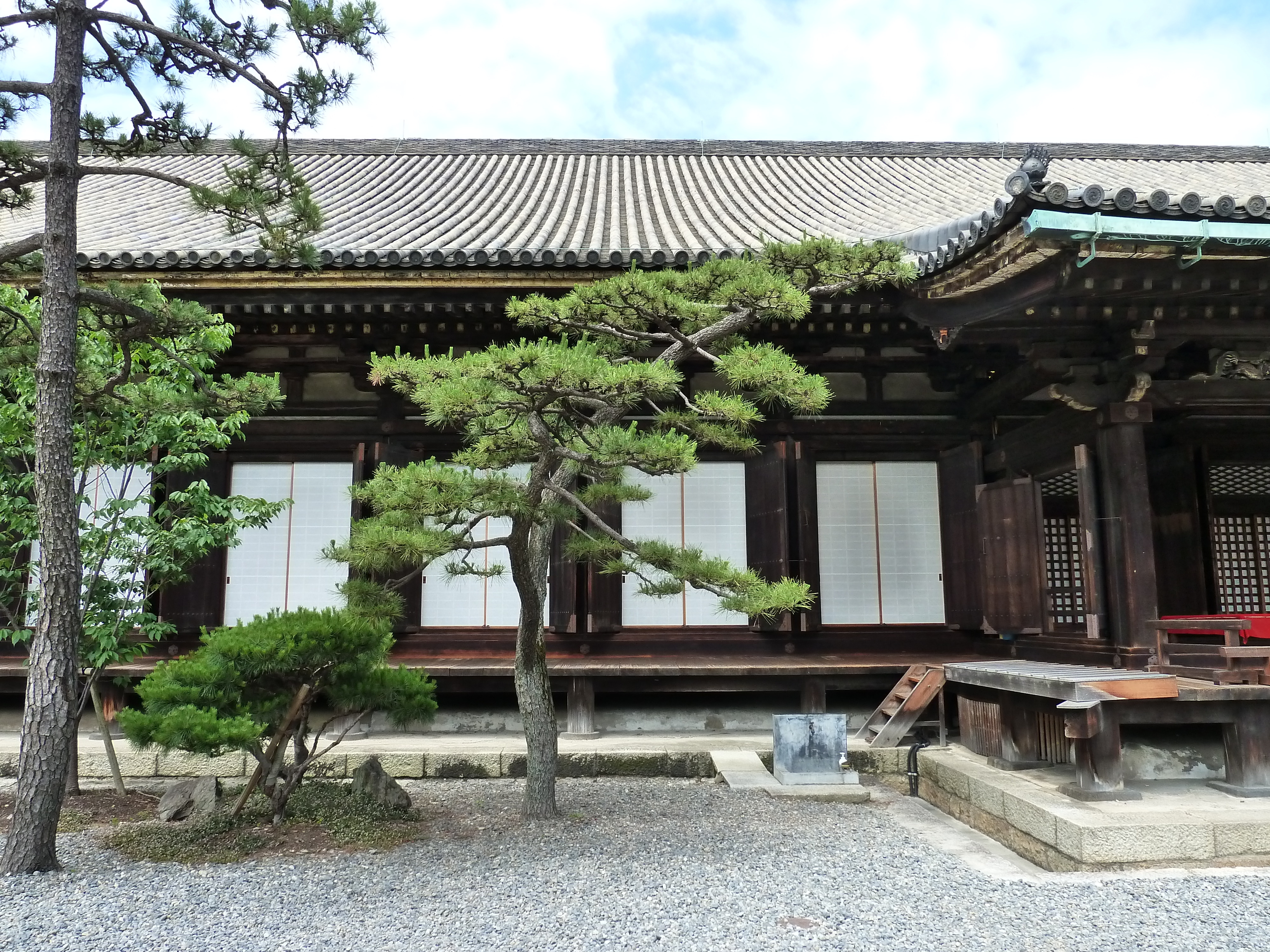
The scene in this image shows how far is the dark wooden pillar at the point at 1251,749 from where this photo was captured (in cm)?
514

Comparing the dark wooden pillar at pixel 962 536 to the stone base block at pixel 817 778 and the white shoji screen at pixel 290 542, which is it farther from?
the white shoji screen at pixel 290 542

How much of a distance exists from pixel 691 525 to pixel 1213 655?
403 centimetres

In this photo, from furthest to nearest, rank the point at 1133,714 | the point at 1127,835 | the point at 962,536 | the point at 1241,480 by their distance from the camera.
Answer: the point at 1241,480
the point at 962,536
the point at 1133,714
the point at 1127,835

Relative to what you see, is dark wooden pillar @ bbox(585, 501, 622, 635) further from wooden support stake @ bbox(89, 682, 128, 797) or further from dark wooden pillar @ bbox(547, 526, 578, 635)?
wooden support stake @ bbox(89, 682, 128, 797)

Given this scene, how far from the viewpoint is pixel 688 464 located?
4043 millimetres

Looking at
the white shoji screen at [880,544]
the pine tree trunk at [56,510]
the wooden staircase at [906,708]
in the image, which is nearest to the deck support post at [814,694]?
the wooden staircase at [906,708]

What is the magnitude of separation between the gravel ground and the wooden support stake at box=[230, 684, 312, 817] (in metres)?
0.61

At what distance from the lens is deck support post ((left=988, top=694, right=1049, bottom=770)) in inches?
232

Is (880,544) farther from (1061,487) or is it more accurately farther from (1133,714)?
(1133,714)

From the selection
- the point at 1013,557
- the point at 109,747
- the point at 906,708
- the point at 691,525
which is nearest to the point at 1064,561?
the point at 1013,557

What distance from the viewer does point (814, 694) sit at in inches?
292

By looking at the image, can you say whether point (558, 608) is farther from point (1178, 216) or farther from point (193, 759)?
point (1178, 216)

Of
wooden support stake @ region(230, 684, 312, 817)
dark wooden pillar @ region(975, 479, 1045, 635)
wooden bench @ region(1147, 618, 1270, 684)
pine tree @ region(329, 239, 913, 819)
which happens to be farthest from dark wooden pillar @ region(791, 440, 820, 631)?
wooden support stake @ region(230, 684, 312, 817)

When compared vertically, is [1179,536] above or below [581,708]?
above
